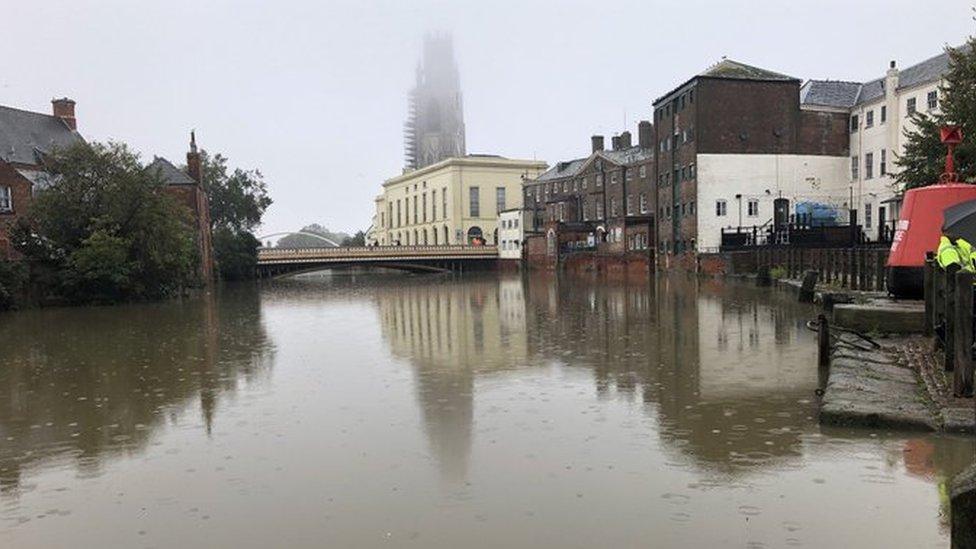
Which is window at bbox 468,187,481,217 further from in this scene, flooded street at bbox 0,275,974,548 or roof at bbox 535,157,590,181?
flooded street at bbox 0,275,974,548

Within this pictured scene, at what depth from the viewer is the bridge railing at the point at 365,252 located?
74.0 m

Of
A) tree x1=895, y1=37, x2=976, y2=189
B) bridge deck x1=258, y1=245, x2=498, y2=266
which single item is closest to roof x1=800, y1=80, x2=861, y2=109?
tree x1=895, y1=37, x2=976, y2=189

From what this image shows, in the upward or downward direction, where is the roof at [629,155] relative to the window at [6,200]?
upward

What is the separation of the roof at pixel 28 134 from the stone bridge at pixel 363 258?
894 inches

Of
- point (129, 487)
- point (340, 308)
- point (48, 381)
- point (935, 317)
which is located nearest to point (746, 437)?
point (935, 317)

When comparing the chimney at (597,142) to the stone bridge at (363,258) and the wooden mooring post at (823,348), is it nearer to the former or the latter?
the stone bridge at (363,258)

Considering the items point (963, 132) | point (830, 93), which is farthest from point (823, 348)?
point (830, 93)

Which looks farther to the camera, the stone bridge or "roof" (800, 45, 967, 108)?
the stone bridge

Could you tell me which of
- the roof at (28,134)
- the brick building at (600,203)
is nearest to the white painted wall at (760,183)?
the brick building at (600,203)

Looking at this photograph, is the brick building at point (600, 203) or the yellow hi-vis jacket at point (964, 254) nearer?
the yellow hi-vis jacket at point (964, 254)

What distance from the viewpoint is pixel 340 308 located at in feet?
109

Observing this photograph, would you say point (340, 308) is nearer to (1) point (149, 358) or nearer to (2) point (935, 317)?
(1) point (149, 358)

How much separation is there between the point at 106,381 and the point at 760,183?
149 ft

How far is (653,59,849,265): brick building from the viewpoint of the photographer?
49812 millimetres
